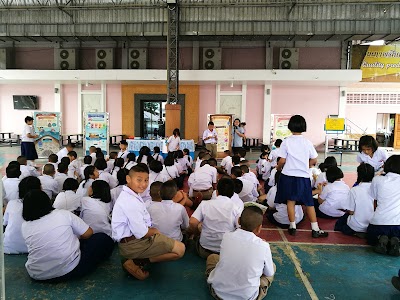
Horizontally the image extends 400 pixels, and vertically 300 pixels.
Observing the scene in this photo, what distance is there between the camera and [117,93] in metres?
15.7

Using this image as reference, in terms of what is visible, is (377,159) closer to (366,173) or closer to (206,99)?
(366,173)

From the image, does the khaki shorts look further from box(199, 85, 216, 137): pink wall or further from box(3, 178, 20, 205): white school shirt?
box(199, 85, 216, 137): pink wall

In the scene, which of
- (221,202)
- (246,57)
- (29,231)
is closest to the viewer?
(29,231)

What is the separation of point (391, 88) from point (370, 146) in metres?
12.3

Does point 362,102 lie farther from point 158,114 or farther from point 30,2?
point 30,2

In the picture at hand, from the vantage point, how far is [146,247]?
9.11ft

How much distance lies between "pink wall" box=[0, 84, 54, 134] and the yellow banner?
14.7 meters

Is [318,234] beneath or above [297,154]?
beneath

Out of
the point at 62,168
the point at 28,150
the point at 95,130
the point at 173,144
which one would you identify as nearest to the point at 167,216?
the point at 62,168

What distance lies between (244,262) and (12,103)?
1706 centimetres

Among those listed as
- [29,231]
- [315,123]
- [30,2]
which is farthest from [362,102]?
[29,231]

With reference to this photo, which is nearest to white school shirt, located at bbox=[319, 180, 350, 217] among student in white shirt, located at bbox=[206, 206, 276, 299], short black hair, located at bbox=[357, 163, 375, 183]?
short black hair, located at bbox=[357, 163, 375, 183]

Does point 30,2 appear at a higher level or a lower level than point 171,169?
higher

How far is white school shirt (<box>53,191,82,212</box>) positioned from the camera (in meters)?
3.81
